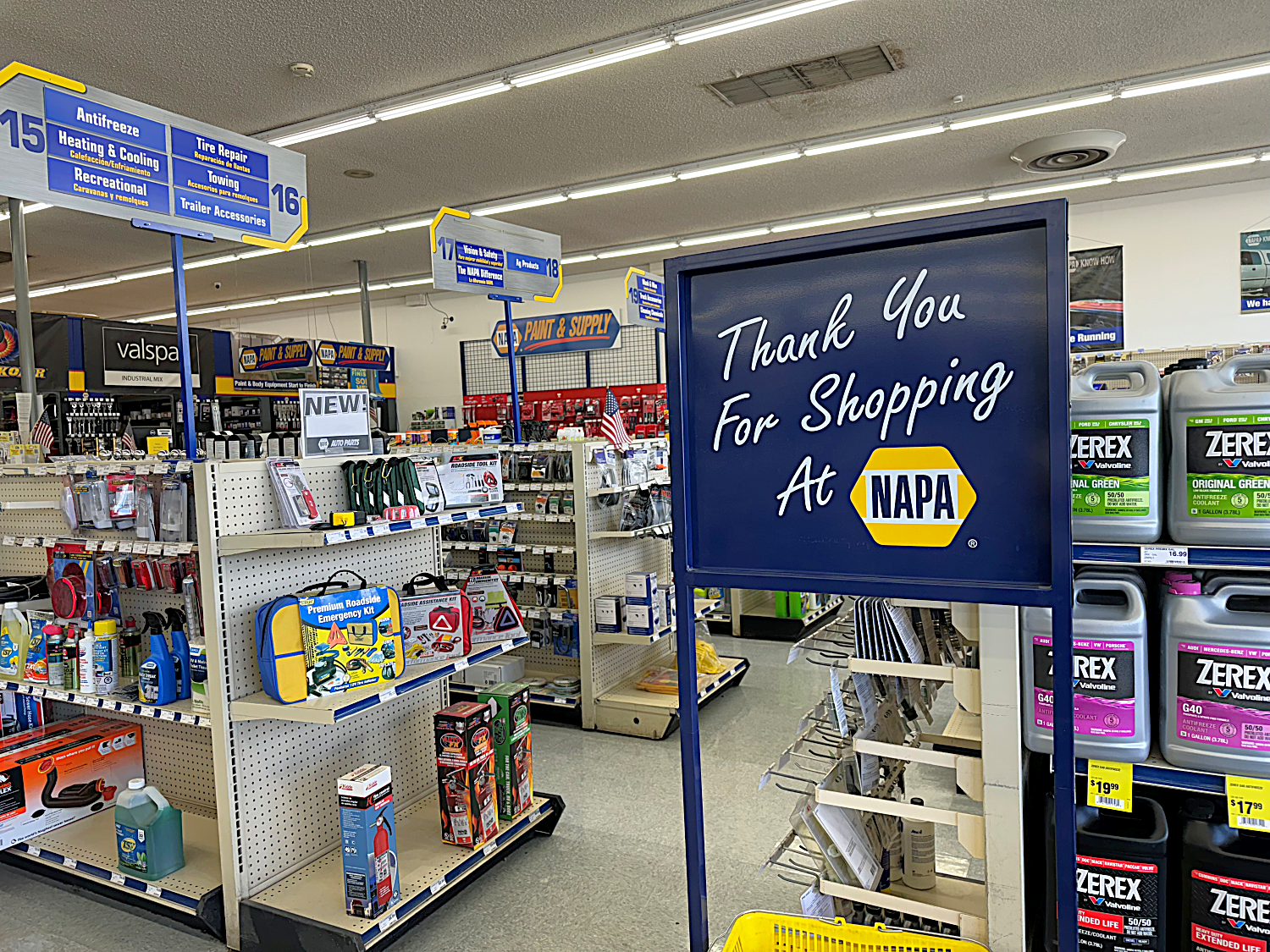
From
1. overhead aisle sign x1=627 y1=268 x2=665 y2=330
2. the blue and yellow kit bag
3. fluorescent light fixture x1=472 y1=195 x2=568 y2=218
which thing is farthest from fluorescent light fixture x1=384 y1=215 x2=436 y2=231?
the blue and yellow kit bag

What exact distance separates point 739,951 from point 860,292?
1.47m

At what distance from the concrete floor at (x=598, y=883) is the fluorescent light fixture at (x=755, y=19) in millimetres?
4627

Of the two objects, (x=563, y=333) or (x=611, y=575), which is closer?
(x=611, y=575)

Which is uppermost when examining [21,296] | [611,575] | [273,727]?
[21,296]

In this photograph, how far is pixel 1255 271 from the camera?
984cm

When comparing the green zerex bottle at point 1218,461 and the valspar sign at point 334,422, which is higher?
the valspar sign at point 334,422

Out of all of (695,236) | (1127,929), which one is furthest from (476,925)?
(695,236)

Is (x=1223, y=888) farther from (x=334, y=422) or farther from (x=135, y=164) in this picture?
(x=135, y=164)

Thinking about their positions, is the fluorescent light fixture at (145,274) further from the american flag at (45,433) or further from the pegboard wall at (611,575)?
the pegboard wall at (611,575)

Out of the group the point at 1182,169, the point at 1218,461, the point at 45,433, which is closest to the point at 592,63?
the point at 45,433

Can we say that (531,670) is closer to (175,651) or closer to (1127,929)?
Answer: (175,651)

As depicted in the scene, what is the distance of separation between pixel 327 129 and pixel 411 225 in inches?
132

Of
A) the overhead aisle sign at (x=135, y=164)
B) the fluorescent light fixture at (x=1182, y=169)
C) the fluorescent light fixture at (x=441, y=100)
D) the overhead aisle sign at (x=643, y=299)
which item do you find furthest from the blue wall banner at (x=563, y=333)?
the overhead aisle sign at (x=135, y=164)

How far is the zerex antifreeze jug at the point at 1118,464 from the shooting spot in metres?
1.97
